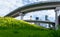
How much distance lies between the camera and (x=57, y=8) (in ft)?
176

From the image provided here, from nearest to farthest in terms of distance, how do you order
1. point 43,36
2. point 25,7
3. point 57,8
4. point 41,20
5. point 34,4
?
point 43,36 < point 57,8 < point 34,4 < point 25,7 < point 41,20

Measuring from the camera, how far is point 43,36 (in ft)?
20.0

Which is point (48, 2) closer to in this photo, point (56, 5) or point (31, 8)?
point (56, 5)

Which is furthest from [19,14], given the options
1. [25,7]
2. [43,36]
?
[43,36]

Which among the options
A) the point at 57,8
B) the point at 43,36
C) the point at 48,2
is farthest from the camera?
the point at 48,2

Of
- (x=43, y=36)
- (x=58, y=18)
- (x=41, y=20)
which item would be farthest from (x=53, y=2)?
(x=43, y=36)

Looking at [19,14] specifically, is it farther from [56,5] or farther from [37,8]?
[56,5]

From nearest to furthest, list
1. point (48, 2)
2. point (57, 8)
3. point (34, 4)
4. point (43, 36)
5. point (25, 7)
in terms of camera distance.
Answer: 1. point (43, 36)
2. point (57, 8)
3. point (48, 2)
4. point (34, 4)
5. point (25, 7)

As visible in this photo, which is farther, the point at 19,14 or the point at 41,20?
the point at 41,20

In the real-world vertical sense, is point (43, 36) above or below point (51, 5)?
below

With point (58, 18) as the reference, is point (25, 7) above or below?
above

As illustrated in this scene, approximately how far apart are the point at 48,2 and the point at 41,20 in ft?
80.4

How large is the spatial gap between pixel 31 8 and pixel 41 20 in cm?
1803

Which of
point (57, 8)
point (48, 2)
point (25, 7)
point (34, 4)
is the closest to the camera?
point (57, 8)
